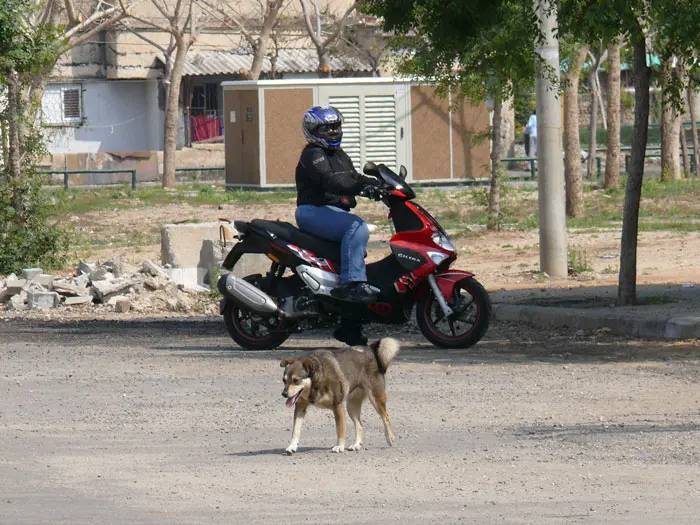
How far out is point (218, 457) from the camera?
753 cm

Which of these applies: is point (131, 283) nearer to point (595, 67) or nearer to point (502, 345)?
point (502, 345)

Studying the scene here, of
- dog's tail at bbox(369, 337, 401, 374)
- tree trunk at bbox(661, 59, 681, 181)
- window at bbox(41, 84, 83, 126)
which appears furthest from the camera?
window at bbox(41, 84, 83, 126)

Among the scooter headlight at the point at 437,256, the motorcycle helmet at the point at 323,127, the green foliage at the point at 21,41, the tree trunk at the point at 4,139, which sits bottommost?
the scooter headlight at the point at 437,256

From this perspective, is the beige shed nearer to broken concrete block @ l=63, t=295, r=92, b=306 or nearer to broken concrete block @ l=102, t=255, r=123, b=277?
broken concrete block @ l=102, t=255, r=123, b=277

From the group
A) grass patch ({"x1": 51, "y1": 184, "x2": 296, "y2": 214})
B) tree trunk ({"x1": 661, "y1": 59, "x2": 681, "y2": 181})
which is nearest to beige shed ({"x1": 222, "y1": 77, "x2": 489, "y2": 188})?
grass patch ({"x1": 51, "y1": 184, "x2": 296, "y2": 214})

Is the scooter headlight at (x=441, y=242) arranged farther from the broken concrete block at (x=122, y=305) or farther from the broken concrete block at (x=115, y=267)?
the broken concrete block at (x=115, y=267)

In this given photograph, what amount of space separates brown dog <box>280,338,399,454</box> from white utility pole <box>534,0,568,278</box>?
8.63 meters

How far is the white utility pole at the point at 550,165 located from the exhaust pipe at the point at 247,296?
5703 mm

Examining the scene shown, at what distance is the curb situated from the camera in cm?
1182

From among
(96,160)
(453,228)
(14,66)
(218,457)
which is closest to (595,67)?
(96,160)

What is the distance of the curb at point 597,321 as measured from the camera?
38.8 ft

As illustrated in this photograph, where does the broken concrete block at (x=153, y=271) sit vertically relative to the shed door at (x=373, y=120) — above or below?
below

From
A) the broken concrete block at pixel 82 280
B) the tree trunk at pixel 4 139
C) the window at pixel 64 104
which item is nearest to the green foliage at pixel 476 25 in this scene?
the broken concrete block at pixel 82 280

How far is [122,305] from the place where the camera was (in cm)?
1531
